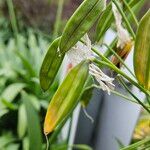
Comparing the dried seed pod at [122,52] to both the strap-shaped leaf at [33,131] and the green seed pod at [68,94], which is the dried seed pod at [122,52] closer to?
the green seed pod at [68,94]

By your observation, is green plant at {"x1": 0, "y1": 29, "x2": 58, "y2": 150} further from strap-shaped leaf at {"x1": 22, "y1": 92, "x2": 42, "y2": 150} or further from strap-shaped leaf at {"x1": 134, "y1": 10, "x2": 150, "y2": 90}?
strap-shaped leaf at {"x1": 134, "y1": 10, "x2": 150, "y2": 90}

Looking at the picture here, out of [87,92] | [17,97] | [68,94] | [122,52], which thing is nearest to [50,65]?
[68,94]

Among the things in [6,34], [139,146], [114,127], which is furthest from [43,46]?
[139,146]

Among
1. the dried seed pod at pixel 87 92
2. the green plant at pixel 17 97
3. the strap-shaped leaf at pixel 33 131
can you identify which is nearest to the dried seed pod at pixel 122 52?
the dried seed pod at pixel 87 92

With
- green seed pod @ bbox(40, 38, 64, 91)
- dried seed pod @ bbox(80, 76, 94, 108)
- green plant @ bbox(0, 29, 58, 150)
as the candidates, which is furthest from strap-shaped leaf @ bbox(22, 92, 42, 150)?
green seed pod @ bbox(40, 38, 64, 91)

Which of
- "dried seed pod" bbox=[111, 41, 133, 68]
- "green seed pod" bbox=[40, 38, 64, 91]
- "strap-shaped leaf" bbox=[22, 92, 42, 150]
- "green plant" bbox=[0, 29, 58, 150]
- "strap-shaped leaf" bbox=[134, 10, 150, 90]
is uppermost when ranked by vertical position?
"green seed pod" bbox=[40, 38, 64, 91]

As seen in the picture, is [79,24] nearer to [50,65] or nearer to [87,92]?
[50,65]

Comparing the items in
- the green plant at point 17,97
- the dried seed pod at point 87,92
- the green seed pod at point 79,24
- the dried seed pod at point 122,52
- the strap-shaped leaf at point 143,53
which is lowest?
the green plant at point 17,97
